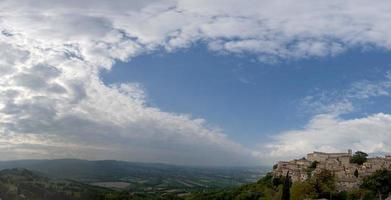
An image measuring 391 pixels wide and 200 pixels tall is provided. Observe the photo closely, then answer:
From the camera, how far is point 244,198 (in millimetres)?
79688

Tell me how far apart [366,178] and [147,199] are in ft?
195

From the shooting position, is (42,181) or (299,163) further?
(42,181)

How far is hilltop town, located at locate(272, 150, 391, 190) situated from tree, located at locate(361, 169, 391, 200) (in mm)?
3793

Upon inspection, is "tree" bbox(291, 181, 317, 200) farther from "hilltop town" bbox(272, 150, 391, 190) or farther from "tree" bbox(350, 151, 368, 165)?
"tree" bbox(350, 151, 368, 165)

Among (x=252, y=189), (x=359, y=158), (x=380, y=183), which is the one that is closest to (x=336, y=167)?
(x=359, y=158)

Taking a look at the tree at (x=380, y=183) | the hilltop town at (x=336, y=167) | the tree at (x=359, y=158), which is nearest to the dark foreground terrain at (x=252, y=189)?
the tree at (x=380, y=183)

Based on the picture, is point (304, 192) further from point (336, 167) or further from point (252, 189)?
point (252, 189)

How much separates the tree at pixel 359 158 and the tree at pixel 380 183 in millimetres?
18937

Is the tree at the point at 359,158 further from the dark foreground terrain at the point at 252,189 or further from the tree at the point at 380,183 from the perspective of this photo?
the tree at the point at 380,183

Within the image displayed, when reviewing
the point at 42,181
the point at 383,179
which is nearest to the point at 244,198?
the point at 383,179

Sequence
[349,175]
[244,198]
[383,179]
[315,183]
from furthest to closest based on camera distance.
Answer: [244,198], [349,175], [315,183], [383,179]

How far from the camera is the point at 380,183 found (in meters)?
58.4

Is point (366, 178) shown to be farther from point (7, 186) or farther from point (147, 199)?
point (7, 186)

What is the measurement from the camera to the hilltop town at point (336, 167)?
221ft
